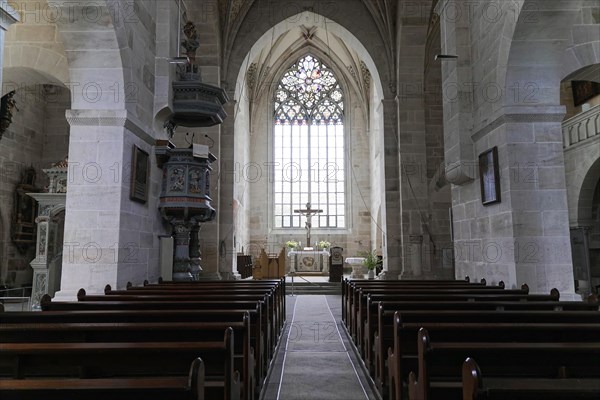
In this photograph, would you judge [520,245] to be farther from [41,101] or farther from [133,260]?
[41,101]

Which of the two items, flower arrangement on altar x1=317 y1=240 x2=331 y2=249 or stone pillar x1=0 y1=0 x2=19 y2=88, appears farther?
flower arrangement on altar x1=317 y1=240 x2=331 y2=249

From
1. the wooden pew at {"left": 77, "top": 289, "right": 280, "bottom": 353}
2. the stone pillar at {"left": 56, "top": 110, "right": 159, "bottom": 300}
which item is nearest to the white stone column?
the stone pillar at {"left": 56, "top": 110, "right": 159, "bottom": 300}

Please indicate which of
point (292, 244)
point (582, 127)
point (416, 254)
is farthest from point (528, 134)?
point (292, 244)

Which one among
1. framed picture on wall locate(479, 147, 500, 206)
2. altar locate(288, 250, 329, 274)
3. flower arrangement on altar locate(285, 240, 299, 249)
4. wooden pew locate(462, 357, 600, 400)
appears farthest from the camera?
flower arrangement on altar locate(285, 240, 299, 249)

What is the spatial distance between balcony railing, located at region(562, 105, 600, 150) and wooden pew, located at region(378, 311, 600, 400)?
30.7ft

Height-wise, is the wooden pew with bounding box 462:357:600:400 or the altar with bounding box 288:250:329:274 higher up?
the altar with bounding box 288:250:329:274

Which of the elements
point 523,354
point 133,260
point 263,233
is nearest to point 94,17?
point 133,260

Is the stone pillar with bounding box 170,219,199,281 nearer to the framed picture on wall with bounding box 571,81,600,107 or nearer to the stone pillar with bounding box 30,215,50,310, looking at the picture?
the stone pillar with bounding box 30,215,50,310

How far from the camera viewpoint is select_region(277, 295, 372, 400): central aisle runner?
341 centimetres

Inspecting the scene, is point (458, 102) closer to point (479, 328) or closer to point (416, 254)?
point (479, 328)

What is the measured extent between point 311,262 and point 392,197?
15.3ft

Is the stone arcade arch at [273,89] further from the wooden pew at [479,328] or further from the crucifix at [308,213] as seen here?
the wooden pew at [479,328]

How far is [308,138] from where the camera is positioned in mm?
18719

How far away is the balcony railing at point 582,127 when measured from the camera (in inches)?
405
